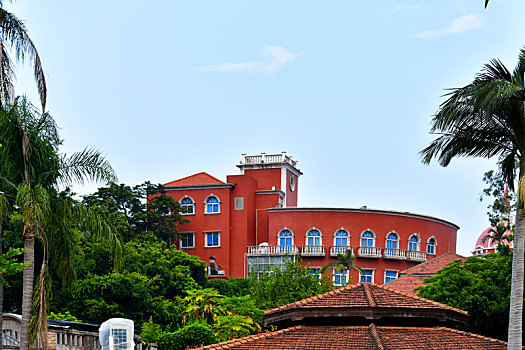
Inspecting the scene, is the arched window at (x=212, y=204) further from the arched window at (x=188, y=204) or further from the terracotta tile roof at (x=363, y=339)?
the terracotta tile roof at (x=363, y=339)

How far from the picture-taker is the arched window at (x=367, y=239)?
62188mm

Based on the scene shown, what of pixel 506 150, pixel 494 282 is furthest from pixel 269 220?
pixel 506 150

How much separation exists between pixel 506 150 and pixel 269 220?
4330 centimetres

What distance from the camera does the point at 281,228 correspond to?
62656 mm

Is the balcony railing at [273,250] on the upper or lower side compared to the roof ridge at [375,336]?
upper

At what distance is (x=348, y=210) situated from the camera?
62.1 m

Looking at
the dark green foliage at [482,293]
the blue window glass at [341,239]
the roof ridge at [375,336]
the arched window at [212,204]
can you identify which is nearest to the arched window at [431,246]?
the blue window glass at [341,239]

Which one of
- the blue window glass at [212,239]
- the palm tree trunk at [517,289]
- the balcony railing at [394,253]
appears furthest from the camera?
the blue window glass at [212,239]

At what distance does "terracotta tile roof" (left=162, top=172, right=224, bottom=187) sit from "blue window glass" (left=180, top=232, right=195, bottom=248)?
13.2 feet

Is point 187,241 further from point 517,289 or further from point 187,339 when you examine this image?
point 517,289

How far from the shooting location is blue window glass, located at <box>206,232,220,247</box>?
6506 cm

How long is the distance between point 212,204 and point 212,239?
2.70 meters

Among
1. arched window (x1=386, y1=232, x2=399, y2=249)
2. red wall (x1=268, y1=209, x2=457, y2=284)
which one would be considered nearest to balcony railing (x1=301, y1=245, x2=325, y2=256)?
red wall (x1=268, y1=209, x2=457, y2=284)

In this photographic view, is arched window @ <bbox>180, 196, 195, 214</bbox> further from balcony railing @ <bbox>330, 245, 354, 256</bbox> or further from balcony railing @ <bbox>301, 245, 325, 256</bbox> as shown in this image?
balcony railing @ <bbox>330, 245, 354, 256</bbox>
